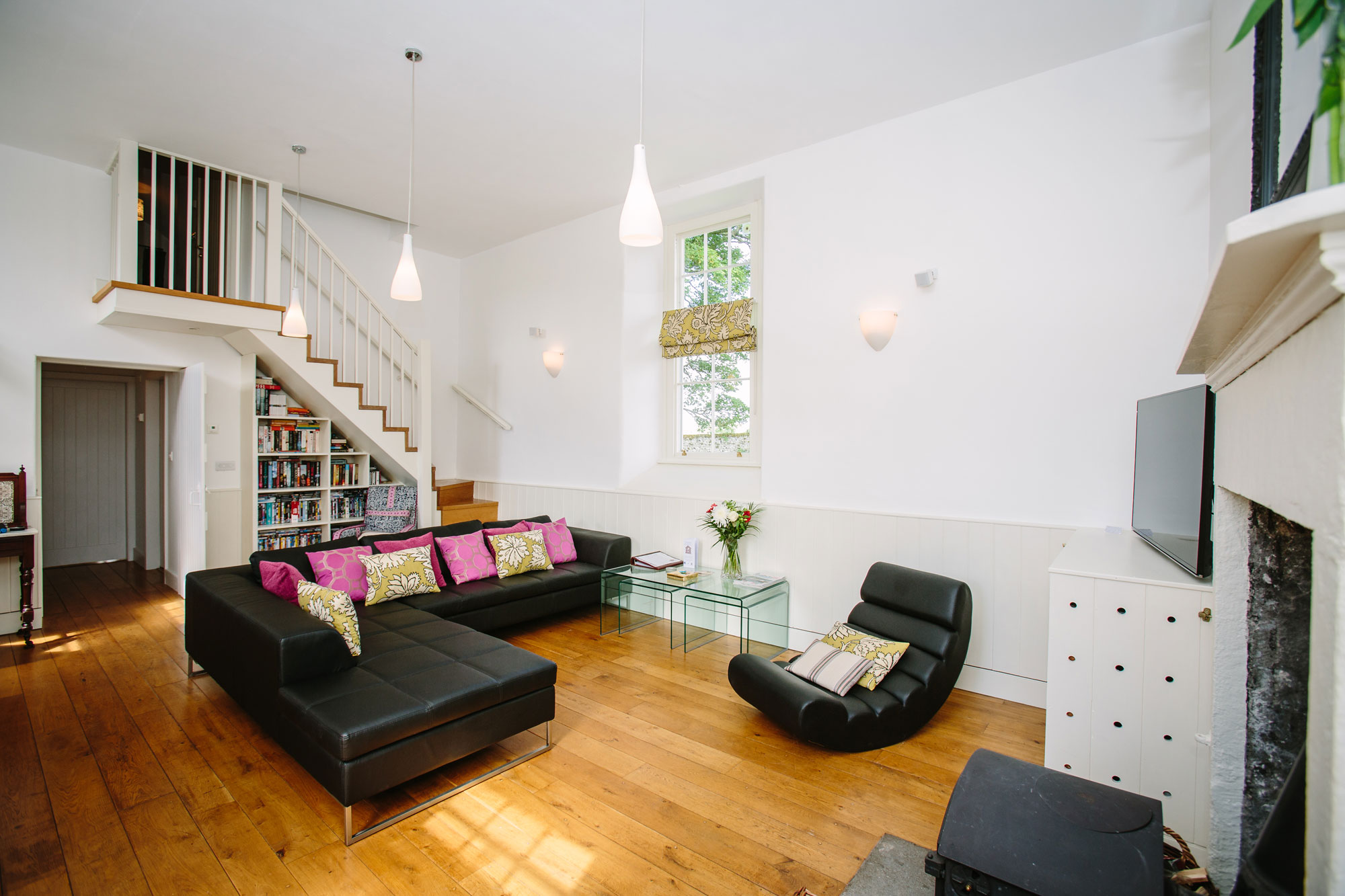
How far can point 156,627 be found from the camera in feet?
14.7

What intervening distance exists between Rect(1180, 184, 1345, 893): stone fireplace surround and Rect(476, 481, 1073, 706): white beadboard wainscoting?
2.17 m

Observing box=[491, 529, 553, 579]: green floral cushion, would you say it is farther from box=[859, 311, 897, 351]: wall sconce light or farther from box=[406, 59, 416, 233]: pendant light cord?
box=[859, 311, 897, 351]: wall sconce light

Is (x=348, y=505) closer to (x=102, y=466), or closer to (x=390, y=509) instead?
(x=390, y=509)

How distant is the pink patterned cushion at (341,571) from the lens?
3653 millimetres

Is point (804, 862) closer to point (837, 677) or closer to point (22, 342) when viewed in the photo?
point (837, 677)

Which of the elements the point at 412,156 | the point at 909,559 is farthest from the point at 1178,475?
the point at 412,156

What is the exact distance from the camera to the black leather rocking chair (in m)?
2.73

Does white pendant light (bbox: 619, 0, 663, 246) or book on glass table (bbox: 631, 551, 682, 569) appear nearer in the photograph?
white pendant light (bbox: 619, 0, 663, 246)

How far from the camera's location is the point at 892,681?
2979mm

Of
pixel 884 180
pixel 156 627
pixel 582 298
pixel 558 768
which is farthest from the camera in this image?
pixel 582 298

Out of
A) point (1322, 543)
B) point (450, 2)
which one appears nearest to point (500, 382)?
point (450, 2)

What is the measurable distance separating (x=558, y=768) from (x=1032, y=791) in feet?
6.17

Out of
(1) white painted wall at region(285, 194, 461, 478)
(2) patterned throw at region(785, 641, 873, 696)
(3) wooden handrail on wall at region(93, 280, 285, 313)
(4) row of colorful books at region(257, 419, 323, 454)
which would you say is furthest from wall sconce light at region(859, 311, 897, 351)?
(4) row of colorful books at region(257, 419, 323, 454)

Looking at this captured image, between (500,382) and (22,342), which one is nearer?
(22,342)
